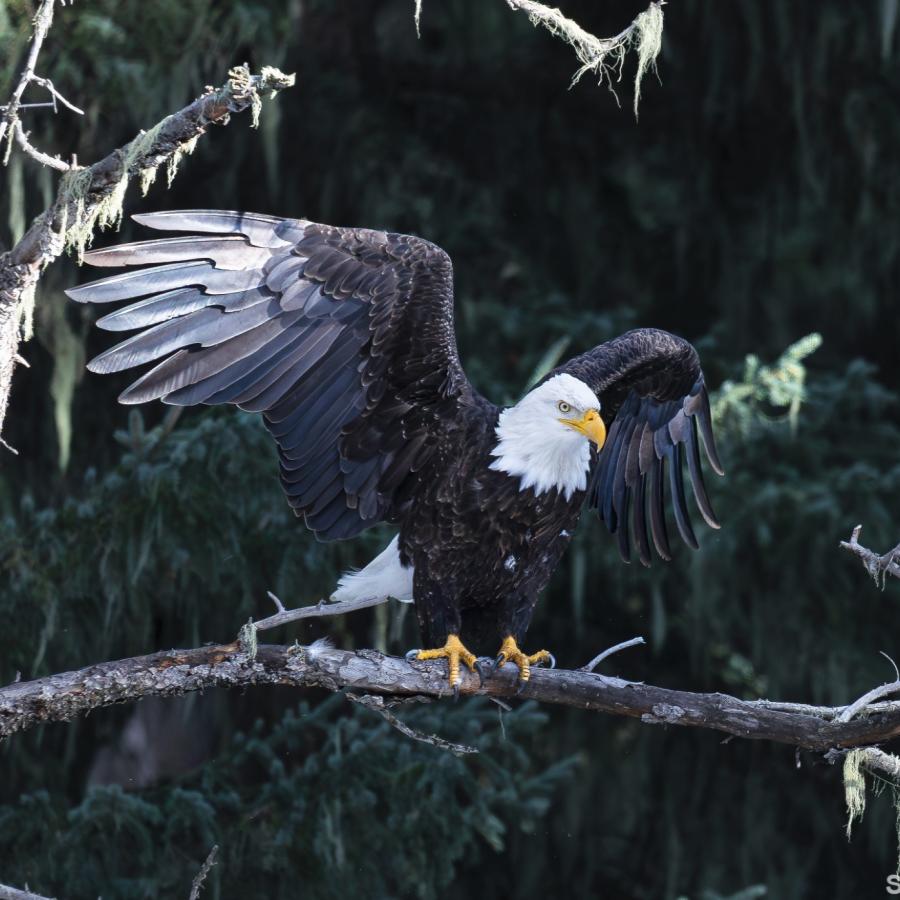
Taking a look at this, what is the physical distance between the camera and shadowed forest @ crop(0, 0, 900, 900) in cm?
565

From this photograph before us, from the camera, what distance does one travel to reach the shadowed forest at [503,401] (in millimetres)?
5648

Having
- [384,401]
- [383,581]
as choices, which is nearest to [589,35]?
[384,401]

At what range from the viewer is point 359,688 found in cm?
376

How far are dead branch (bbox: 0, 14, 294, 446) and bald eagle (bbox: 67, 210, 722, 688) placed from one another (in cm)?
71

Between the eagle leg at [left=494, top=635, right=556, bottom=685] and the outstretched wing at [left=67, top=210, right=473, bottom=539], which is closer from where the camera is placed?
the outstretched wing at [left=67, top=210, right=473, bottom=539]

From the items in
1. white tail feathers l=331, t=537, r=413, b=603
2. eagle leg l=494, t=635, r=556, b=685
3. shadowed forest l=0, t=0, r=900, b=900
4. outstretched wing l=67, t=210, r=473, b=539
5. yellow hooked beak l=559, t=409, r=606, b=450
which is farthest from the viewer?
shadowed forest l=0, t=0, r=900, b=900

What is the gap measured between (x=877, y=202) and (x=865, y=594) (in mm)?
1855

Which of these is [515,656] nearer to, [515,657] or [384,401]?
[515,657]

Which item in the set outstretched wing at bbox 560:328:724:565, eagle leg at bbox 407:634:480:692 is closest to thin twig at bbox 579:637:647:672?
eagle leg at bbox 407:634:480:692

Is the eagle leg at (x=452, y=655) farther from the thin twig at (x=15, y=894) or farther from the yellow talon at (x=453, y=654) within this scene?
the thin twig at (x=15, y=894)

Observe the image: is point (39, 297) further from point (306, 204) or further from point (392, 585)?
point (392, 585)

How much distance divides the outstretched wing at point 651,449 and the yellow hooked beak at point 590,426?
627mm

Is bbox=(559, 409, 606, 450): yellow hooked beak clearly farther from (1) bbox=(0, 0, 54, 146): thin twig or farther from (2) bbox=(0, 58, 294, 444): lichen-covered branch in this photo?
(1) bbox=(0, 0, 54, 146): thin twig

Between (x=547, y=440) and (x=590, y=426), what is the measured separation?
0.45ft
